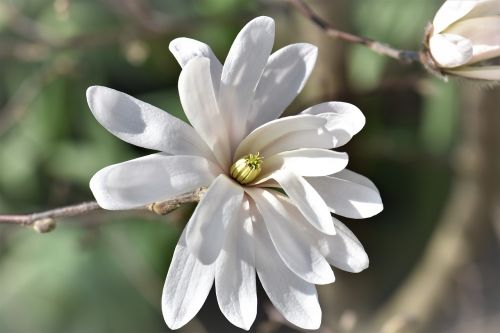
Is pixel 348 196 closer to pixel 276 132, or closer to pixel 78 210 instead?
pixel 276 132

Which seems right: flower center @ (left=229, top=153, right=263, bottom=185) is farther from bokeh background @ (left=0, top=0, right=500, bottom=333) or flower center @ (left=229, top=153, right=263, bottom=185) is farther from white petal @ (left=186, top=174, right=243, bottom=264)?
bokeh background @ (left=0, top=0, right=500, bottom=333)

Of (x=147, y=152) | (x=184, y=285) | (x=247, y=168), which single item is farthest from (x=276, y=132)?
(x=147, y=152)

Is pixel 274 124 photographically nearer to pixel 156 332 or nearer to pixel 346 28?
pixel 346 28

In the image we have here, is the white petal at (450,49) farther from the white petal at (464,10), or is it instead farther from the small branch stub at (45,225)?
the small branch stub at (45,225)

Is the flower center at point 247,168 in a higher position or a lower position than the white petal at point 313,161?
lower

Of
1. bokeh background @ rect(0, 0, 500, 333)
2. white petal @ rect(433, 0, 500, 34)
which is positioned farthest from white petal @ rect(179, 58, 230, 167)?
bokeh background @ rect(0, 0, 500, 333)

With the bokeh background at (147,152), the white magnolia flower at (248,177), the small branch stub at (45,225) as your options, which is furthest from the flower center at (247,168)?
the bokeh background at (147,152)
